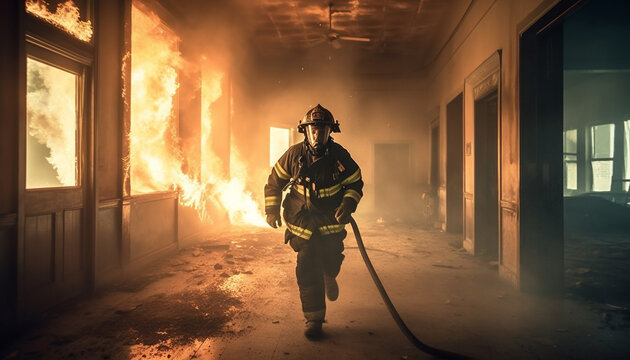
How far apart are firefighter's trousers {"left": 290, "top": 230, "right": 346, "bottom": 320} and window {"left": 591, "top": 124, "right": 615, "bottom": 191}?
44.5 feet

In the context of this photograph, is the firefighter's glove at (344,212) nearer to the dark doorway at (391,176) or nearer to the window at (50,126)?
the window at (50,126)

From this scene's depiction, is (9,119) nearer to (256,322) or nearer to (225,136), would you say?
(256,322)

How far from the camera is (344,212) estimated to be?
3.58m

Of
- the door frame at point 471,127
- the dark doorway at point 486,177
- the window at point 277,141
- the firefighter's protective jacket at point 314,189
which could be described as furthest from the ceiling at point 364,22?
the firefighter's protective jacket at point 314,189

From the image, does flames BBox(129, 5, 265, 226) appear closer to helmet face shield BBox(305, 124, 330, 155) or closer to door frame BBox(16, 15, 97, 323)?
door frame BBox(16, 15, 97, 323)

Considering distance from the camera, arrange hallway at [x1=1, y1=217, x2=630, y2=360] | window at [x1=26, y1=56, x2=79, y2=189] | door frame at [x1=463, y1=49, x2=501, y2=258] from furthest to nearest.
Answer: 1. door frame at [x1=463, y1=49, x2=501, y2=258]
2. window at [x1=26, y1=56, x2=79, y2=189]
3. hallway at [x1=1, y1=217, x2=630, y2=360]

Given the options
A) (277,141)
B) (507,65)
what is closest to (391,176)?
(277,141)

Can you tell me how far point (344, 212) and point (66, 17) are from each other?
3810 mm

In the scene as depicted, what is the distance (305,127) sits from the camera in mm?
3822

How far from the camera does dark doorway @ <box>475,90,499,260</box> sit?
6.89 meters

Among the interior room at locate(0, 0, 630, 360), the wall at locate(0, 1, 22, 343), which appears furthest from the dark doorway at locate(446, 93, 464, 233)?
the wall at locate(0, 1, 22, 343)

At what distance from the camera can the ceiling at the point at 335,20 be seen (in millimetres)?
8781

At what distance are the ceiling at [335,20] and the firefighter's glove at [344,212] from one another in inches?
217

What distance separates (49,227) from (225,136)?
6.69 m
